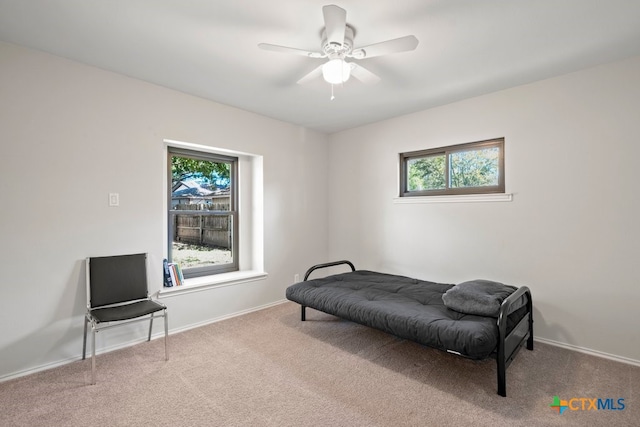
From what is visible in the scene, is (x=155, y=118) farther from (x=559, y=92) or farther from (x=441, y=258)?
(x=559, y=92)

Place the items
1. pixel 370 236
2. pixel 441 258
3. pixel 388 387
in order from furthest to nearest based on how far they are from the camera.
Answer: pixel 370 236 → pixel 441 258 → pixel 388 387

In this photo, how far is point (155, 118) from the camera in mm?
2936

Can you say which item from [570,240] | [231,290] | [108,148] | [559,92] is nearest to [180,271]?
[231,290]

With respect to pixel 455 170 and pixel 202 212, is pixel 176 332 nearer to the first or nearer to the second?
pixel 202 212

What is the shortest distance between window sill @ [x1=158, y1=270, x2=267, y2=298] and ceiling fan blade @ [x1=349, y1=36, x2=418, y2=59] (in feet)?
8.58

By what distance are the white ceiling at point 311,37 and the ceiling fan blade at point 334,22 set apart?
0.59 ft

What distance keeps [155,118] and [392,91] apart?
2.32 m

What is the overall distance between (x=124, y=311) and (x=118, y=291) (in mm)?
277

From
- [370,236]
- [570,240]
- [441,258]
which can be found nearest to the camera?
[570,240]

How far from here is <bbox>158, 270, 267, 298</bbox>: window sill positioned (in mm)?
3038

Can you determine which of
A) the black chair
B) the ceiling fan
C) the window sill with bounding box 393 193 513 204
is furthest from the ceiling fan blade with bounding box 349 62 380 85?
the black chair

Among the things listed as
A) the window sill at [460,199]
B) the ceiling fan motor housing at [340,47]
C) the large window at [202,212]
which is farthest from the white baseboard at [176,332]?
the ceiling fan motor housing at [340,47]

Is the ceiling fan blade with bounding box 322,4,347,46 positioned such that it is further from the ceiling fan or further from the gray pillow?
the gray pillow

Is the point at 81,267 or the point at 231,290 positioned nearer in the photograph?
the point at 81,267
